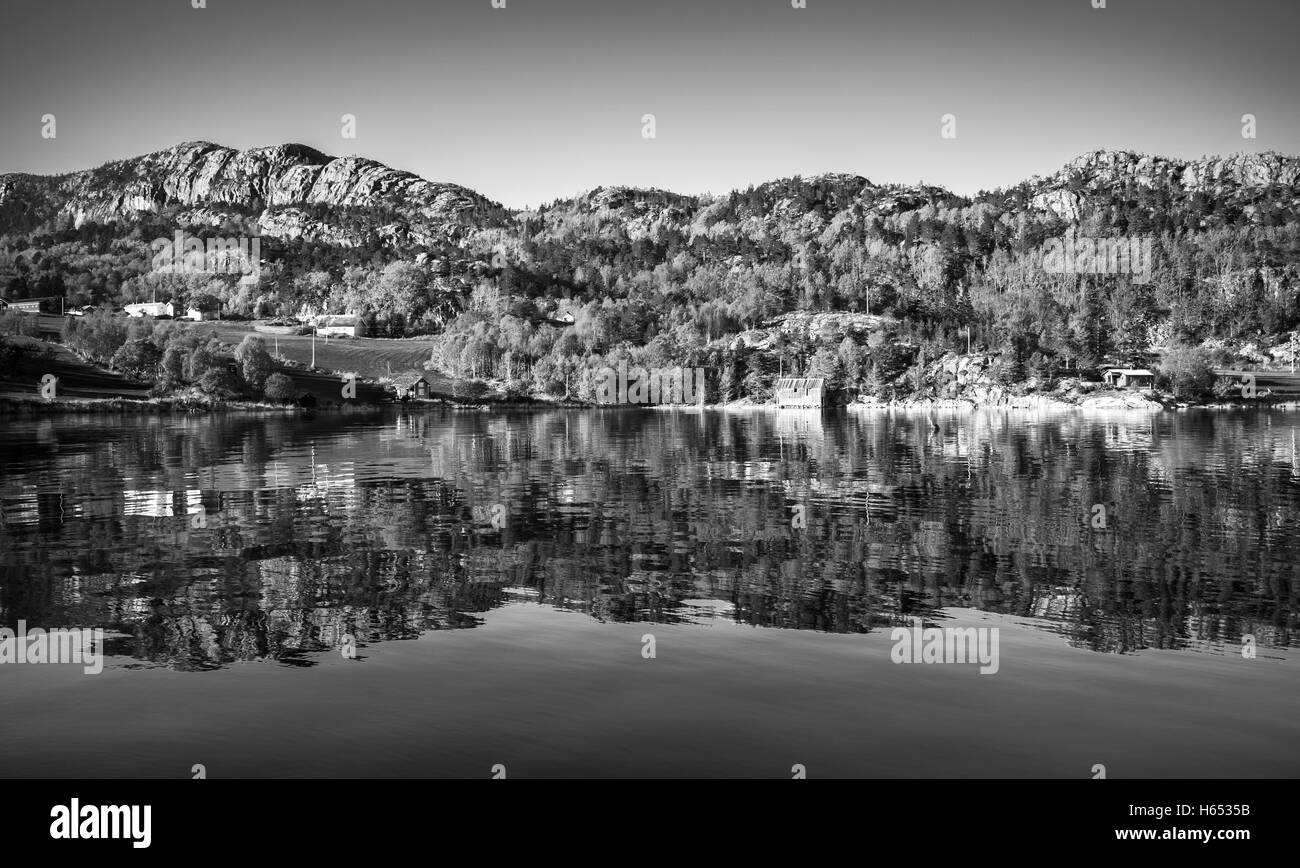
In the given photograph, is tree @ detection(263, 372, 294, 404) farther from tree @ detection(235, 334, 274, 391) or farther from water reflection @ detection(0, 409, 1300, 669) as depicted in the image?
water reflection @ detection(0, 409, 1300, 669)

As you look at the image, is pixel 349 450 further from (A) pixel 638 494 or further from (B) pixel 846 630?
(B) pixel 846 630

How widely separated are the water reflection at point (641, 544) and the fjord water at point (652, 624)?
0.21 m

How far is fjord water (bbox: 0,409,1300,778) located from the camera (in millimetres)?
15289

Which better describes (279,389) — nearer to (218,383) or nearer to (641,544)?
(218,383)

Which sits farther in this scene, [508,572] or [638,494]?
[638,494]

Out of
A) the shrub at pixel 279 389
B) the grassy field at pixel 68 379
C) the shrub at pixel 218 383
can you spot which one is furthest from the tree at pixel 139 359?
the shrub at pixel 279 389

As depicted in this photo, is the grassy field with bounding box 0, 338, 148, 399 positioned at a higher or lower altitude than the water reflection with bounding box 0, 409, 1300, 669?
A: higher

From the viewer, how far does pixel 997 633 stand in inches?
883

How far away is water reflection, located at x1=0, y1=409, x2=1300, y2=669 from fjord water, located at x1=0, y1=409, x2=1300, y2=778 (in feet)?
0.70

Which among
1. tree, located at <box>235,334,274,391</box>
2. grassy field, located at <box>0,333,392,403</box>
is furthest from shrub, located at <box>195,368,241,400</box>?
grassy field, located at <box>0,333,392,403</box>

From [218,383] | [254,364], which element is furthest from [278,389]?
[218,383]

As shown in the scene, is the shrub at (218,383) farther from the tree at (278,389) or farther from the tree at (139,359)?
the tree at (139,359)

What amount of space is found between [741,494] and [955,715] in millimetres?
34442
